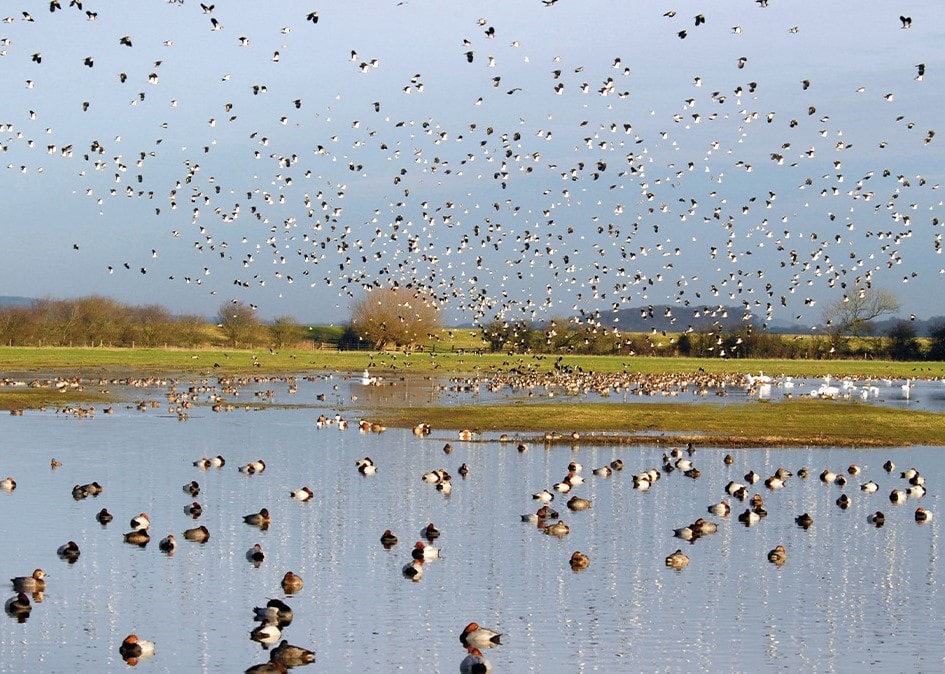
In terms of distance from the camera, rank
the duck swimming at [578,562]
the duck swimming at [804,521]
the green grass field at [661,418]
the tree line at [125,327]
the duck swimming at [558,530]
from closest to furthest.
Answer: the duck swimming at [578,562] → the duck swimming at [558,530] → the duck swimming at [804,521] → the green grass field at [661,418] → the tree line at [125,327]

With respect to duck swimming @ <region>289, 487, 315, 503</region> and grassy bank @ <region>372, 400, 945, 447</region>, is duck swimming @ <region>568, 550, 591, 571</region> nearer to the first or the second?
duck swimming @ <region>289, 487, 315, 503</region>

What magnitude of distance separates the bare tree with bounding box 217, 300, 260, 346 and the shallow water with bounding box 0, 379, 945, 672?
114m

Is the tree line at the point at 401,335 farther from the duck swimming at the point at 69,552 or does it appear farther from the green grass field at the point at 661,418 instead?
the duck swimming at the point at 69,552

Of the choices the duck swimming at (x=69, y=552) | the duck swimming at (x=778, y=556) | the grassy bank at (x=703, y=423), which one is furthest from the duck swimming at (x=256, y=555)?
the grassy bank at (x=703, y=423)

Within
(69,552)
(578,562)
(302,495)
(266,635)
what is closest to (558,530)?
(578,562)

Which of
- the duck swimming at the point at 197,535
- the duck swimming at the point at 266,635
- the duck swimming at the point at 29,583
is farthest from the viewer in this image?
the duck swimming at the point at 197,535

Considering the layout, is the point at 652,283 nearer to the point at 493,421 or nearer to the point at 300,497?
the point at 493,421

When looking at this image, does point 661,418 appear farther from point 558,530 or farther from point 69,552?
point 69,552

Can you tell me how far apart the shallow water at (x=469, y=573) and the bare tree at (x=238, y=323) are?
11422cm

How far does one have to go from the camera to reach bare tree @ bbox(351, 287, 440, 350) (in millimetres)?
148750

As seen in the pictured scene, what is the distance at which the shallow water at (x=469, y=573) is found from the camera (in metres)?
18.4

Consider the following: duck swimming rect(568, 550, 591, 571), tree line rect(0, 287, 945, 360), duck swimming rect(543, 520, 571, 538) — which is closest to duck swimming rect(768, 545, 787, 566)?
duck swimming rect(568, 550, 591, 571)

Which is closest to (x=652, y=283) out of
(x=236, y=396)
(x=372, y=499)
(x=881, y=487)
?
(x=881, y=487)

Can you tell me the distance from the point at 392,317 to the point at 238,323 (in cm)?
2019
